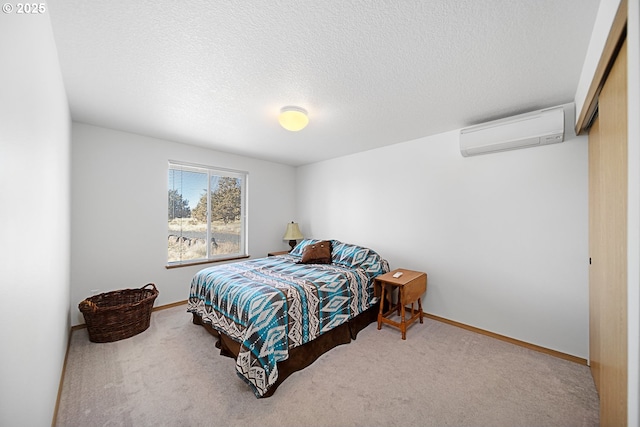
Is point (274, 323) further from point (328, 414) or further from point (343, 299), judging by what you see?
point (343, 299)

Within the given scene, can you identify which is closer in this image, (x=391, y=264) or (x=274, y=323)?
(x=274, y=323)

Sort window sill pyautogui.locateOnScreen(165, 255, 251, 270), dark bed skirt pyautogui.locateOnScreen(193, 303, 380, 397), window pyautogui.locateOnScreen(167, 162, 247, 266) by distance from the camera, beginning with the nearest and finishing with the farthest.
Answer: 1. dark bed skirt pyautogui.locateOnScreen(193, 303, 380, 397)
2. window sill pyautogui.locateOnScreen(165, 255, 251, 270)
3. window pyautogui.locateOnScreen(167, 162, 247, 266)

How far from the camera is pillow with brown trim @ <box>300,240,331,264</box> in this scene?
3.40 meters

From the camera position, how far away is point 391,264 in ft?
11.9

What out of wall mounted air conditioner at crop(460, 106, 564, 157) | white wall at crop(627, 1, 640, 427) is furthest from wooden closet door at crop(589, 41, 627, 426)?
wall mounted air conditioner at crop(460, 106, 564, 157)

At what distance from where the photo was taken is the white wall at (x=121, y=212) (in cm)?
289

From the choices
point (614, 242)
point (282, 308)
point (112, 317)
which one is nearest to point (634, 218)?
point (614, 242)

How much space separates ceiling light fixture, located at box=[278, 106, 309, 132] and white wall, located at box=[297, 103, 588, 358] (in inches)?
68.6

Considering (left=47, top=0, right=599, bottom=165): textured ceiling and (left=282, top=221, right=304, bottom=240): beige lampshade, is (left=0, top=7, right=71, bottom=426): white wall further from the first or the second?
(left=282, top=221, right=304, bottom=240): beige lampshade

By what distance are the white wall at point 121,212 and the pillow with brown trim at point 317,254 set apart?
173 centimetres

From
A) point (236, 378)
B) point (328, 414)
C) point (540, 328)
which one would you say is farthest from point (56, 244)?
point (540, 328)

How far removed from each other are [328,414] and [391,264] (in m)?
2.27

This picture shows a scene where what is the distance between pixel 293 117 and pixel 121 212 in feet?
8.44

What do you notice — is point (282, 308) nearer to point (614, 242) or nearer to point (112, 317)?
point (112, 317)
